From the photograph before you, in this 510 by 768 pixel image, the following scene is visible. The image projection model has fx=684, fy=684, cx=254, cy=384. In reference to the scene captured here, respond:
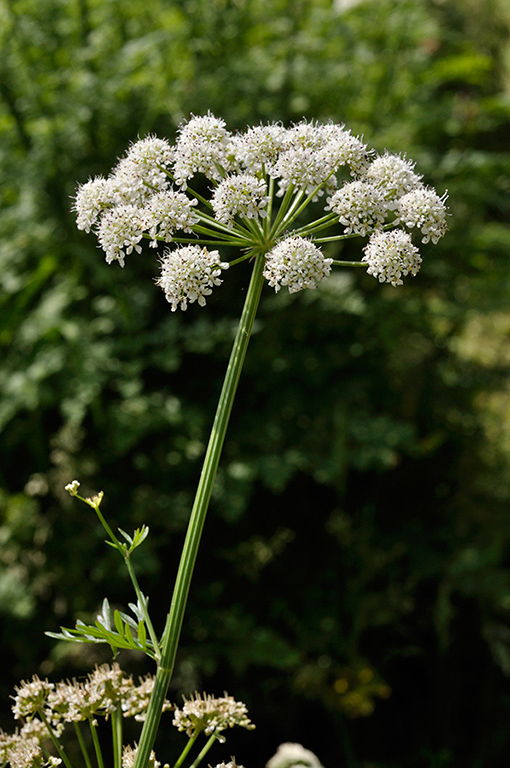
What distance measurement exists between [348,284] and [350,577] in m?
1.20

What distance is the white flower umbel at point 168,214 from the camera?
2.57 ft

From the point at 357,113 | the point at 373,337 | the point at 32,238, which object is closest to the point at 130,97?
the point at 32,238

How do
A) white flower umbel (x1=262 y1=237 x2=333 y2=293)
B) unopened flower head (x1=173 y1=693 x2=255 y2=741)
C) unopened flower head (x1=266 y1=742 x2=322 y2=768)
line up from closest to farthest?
white flower umbel (x1=262 y1=237 x2=333 y2=293)
unopened flower head (x1=173 y1=693 x2=255 y2=741)
unopened flower head (x1=266 y1=742 x2=322 y2=768)

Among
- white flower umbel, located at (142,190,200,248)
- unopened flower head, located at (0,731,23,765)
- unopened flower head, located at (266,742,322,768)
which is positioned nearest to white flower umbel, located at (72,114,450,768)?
white flower umbel, located at (142,190,200,248)

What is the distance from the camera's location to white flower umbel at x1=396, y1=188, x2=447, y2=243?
831mm

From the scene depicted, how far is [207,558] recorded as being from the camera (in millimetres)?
2699

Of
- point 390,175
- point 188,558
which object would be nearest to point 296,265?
point 390,175

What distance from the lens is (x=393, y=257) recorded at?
79 cm

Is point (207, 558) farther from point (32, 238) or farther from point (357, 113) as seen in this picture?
point (357, 113)

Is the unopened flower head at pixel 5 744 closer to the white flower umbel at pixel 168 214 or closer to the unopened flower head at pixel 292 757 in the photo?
the unopened flower head at pixel 292 757

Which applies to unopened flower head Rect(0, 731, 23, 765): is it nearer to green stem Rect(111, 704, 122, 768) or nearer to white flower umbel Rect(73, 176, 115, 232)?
green stem Rect(111, 704, 122, 768)

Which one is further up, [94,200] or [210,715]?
[94,200]

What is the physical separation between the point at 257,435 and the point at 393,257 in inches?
72.2

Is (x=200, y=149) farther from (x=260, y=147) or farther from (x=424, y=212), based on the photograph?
(x=424, y=212)
